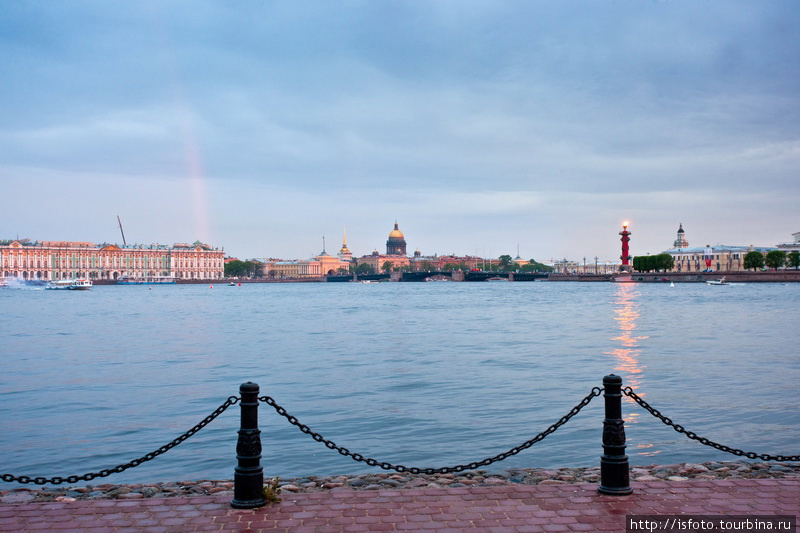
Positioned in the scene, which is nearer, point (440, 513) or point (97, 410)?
point (440, 513)

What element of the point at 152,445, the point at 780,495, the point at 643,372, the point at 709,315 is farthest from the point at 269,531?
the point at 709,315

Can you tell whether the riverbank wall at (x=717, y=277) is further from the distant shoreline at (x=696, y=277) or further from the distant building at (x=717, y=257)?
the distant building at (x=717, y=257)

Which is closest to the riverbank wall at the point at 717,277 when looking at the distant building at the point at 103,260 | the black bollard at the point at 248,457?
the distant building at the point at 103,260

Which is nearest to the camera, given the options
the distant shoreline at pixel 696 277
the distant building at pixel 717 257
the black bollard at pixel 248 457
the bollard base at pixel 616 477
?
the black bollard at pixel 248 457

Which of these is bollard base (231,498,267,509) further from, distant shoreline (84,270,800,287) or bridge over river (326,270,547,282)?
bridge over river (326,270,547,282)

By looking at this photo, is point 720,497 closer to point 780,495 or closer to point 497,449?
point 780,495

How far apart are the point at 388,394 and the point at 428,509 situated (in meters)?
8.58

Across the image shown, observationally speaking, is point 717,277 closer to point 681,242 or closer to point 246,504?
point 681,242

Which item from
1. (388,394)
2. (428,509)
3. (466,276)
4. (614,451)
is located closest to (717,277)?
(466,276)

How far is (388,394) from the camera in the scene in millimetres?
13789

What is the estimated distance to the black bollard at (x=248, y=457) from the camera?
5.36 m

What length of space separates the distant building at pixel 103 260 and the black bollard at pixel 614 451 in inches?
6632

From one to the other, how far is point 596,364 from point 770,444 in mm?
8627

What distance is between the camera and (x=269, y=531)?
4.78m
